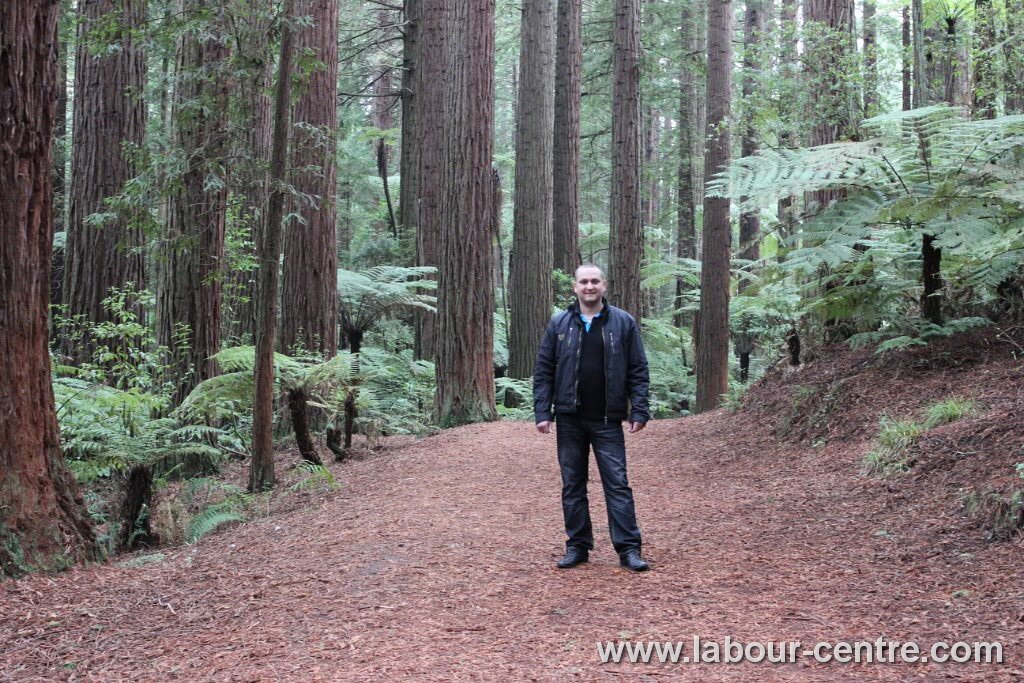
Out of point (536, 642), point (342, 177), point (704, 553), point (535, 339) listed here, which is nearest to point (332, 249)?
point (535, 339)

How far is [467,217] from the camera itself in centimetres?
1105

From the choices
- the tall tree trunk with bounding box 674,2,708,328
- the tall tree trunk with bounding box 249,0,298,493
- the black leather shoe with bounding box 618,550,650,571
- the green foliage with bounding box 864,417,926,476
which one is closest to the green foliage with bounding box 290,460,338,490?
the tall tree trunk with bounding box 249,0,298,493

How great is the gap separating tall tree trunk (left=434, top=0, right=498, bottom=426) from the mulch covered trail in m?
4.35

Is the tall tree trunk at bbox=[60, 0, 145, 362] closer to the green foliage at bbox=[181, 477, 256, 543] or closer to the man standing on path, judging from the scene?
the green foliage at bbox=[181, 477, 256, 543]

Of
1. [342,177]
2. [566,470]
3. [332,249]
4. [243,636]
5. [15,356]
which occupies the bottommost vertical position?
[243,636]

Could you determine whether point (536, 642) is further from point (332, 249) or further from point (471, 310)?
point (332, 249)

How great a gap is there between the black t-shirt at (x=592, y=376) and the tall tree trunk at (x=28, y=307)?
3.29 meters

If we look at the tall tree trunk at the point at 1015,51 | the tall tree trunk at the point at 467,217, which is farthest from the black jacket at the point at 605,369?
the tall tree trunk at the point at 467,217

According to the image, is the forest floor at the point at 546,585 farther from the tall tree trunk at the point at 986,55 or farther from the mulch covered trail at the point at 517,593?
the tall tree trunk at the point at 986,55

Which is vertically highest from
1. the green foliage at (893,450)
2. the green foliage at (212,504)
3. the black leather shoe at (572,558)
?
the green foliage at (893,450)

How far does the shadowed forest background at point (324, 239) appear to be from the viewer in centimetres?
528

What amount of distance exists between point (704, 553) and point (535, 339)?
9.67 m

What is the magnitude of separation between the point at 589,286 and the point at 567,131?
12.7 meters

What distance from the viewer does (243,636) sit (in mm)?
4047
